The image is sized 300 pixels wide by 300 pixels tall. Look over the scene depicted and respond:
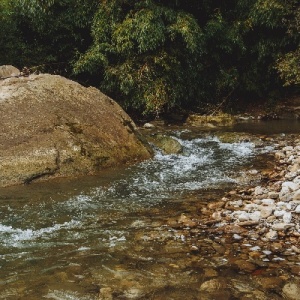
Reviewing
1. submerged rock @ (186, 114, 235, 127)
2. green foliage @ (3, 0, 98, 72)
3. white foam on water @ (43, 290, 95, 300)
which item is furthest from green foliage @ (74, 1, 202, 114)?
white foam on water @ (43, 290, 95, 300)

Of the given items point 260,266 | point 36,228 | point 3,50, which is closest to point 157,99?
point 3,50

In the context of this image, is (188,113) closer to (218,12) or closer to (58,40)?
(218,12)

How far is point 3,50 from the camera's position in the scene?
13.7 meters

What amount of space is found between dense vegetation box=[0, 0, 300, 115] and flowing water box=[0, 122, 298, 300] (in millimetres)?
5173

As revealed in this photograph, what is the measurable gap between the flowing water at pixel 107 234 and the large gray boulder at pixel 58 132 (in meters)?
0.35

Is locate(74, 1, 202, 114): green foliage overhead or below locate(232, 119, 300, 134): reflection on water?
overhead

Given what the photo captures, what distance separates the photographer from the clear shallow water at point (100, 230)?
3412 millimetres

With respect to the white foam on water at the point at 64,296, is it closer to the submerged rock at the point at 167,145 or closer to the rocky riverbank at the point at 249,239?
the rocky riverbank at the point at 249,239

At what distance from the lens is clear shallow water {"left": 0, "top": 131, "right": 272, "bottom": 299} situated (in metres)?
3.41

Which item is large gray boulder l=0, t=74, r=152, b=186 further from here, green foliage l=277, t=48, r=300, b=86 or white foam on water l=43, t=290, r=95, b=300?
green foliage l=277, t=48, r=300, b=86

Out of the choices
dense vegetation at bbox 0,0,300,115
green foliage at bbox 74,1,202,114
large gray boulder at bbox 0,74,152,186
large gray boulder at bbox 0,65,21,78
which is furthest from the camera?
dense vegetation at bbox 0,0,300,115

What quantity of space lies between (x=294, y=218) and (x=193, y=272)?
1.57 metres

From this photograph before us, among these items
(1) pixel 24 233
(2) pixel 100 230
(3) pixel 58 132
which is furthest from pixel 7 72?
(2) pixel 100 230

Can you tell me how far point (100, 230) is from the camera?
455 cm
